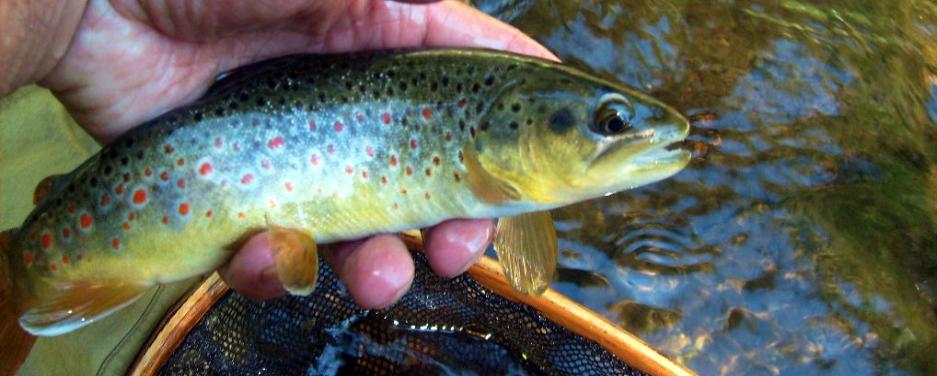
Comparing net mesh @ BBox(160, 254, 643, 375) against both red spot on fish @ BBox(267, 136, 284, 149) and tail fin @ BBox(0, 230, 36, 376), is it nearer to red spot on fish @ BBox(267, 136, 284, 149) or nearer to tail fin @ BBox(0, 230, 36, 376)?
tail fin @ BBox(0, 230, 36, 376)

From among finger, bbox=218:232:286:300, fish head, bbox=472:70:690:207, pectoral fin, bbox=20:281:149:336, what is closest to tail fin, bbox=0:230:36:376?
pectoral fin, bbox=20:281:149:336

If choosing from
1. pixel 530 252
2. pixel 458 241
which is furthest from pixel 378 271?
pixel 530 252

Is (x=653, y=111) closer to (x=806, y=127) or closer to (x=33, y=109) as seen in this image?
(x=33, y=109)

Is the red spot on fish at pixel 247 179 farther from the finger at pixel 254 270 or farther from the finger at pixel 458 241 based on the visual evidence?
the finger at pixel 458 241

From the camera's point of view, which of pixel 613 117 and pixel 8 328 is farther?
pixel 8 328

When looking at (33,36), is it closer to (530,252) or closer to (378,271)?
(378,271)

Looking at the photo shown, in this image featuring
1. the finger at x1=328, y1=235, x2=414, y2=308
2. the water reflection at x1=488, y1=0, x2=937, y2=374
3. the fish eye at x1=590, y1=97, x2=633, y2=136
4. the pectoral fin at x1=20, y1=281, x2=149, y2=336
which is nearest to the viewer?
the fish eye at x1=590, y1=97, x2=633, y2=136
